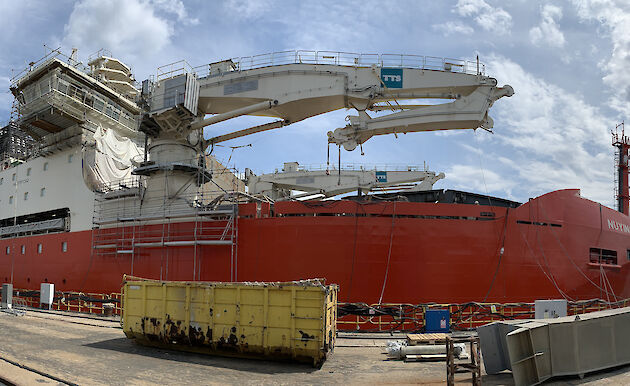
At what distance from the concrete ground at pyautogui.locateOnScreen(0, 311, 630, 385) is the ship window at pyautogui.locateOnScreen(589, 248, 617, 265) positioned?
9213mm

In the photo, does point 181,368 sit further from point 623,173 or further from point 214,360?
point 623,173

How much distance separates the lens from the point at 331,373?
848cm

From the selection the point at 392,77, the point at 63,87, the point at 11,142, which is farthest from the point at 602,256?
the point at 11,142

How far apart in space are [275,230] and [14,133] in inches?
1243

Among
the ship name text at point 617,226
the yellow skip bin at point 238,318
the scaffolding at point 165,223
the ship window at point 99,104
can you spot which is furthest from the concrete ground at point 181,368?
the ship window at point 99,104

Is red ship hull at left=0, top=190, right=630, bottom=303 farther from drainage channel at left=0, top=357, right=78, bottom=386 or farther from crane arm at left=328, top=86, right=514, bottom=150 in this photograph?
drainage channel at left=0, top=357, right=78, bottom=386

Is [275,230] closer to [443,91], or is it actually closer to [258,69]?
[258,69]

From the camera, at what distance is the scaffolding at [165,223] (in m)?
16.0

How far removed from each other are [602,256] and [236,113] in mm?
15337

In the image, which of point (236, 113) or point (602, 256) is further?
point (236, 113)

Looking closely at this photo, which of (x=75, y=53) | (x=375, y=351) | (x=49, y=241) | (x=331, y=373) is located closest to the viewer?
(x=331, y=373)

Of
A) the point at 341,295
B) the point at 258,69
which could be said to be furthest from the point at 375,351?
the point at 258,69

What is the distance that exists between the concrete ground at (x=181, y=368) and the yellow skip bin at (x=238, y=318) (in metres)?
0.29

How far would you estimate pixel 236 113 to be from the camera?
17.5 metres
